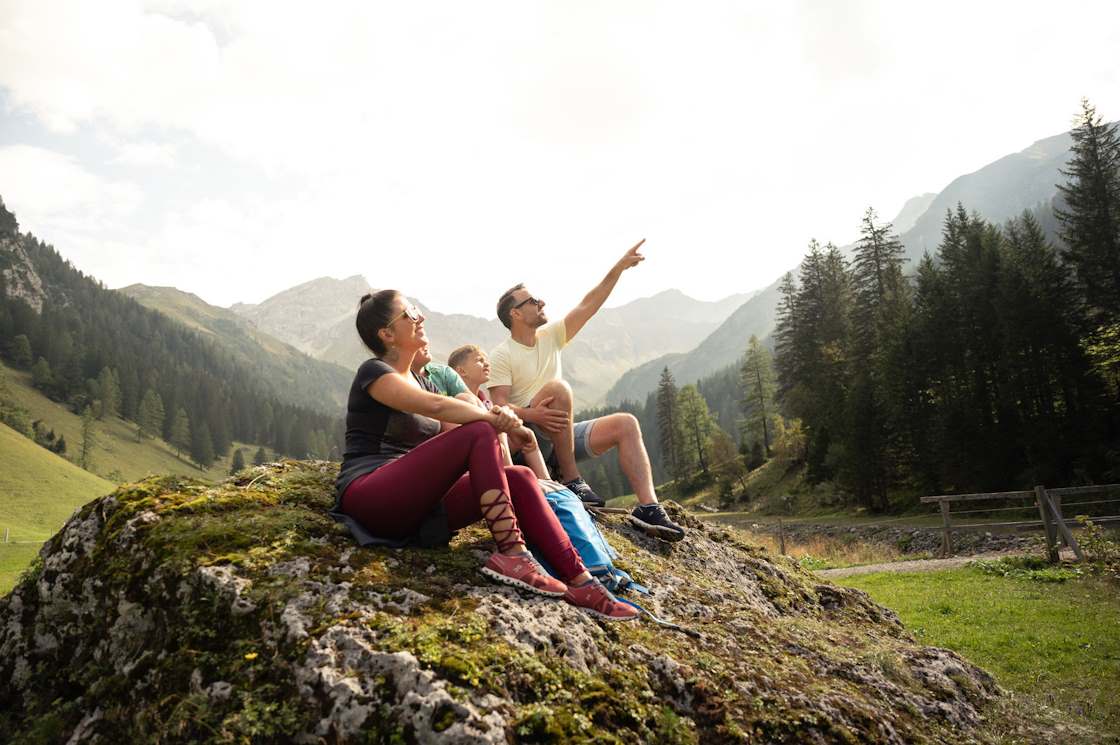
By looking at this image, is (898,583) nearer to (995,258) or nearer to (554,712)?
(554,712)

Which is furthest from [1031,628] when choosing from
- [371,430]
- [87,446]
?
[87,446]

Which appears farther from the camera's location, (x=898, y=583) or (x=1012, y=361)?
(x=1012, y=361)

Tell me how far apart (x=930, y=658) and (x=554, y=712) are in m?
3.12

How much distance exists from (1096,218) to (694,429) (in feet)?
139

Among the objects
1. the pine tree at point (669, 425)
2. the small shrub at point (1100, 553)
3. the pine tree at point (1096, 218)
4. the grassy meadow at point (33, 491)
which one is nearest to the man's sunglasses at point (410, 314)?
the small shrub at point (1100, 553)

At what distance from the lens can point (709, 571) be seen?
5707 mm

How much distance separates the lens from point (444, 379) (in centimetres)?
509

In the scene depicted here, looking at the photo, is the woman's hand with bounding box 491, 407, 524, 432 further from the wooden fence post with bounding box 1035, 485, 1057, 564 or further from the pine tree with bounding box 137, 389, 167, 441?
the pine tree with bounding box 137, 389, 167, 441

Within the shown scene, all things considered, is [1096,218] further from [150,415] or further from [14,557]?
[150,415]

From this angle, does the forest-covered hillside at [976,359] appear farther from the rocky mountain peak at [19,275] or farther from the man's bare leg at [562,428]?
the rocky mountain peak at [19,275]

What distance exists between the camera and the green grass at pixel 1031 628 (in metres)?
5.87

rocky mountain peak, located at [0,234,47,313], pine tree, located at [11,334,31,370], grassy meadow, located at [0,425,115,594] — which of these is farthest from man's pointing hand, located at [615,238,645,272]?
rocky mountain peak, located at [0,234,47,313]

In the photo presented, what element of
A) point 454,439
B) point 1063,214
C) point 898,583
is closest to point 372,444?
point 454,439

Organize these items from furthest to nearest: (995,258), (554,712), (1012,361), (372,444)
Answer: (995,258)
(1012,361)
(372,444)
(554,712)
